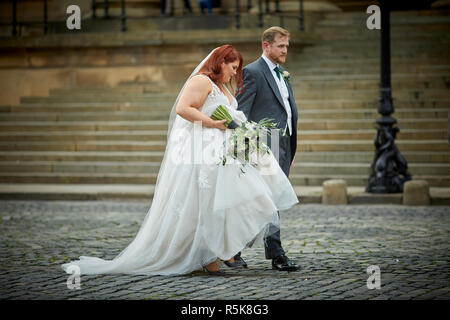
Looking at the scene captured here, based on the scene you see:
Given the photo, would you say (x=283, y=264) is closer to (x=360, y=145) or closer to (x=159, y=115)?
(x=360, y=145)

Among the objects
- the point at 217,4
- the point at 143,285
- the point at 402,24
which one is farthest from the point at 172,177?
the point at 217,4

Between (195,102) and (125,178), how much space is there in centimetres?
840

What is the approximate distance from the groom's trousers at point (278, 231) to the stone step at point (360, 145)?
26.2 ft

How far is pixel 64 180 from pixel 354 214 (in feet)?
20.1

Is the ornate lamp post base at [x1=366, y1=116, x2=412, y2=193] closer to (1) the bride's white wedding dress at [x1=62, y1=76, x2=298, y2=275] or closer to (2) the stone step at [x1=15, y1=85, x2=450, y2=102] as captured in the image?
(2) the stone step at [x1=15, y1=85, x2=450, y2=102]

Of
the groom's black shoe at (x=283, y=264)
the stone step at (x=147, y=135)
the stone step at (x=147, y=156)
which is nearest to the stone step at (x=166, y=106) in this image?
the stone step at (x=147, y=135)

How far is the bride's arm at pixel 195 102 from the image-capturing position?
24.2 ft

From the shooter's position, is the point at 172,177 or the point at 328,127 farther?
the point at 328,127

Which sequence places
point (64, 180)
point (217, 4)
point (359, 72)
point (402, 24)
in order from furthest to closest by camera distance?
point (217, 4) < point (402, 24) < point (359, 72) < point (64, 180)

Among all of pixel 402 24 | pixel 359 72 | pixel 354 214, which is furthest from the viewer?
pixel 402 24

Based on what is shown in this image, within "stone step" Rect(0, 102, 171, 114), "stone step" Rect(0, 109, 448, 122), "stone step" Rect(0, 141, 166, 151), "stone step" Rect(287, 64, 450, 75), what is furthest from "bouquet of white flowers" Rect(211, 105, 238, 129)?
"stone step" Rect(287, 64, 450, 75)

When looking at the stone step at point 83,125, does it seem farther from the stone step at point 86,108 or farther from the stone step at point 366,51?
the stone step at point 366,51

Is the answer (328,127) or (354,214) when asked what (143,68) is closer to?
(328,127)

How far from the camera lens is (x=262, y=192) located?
729 cm
